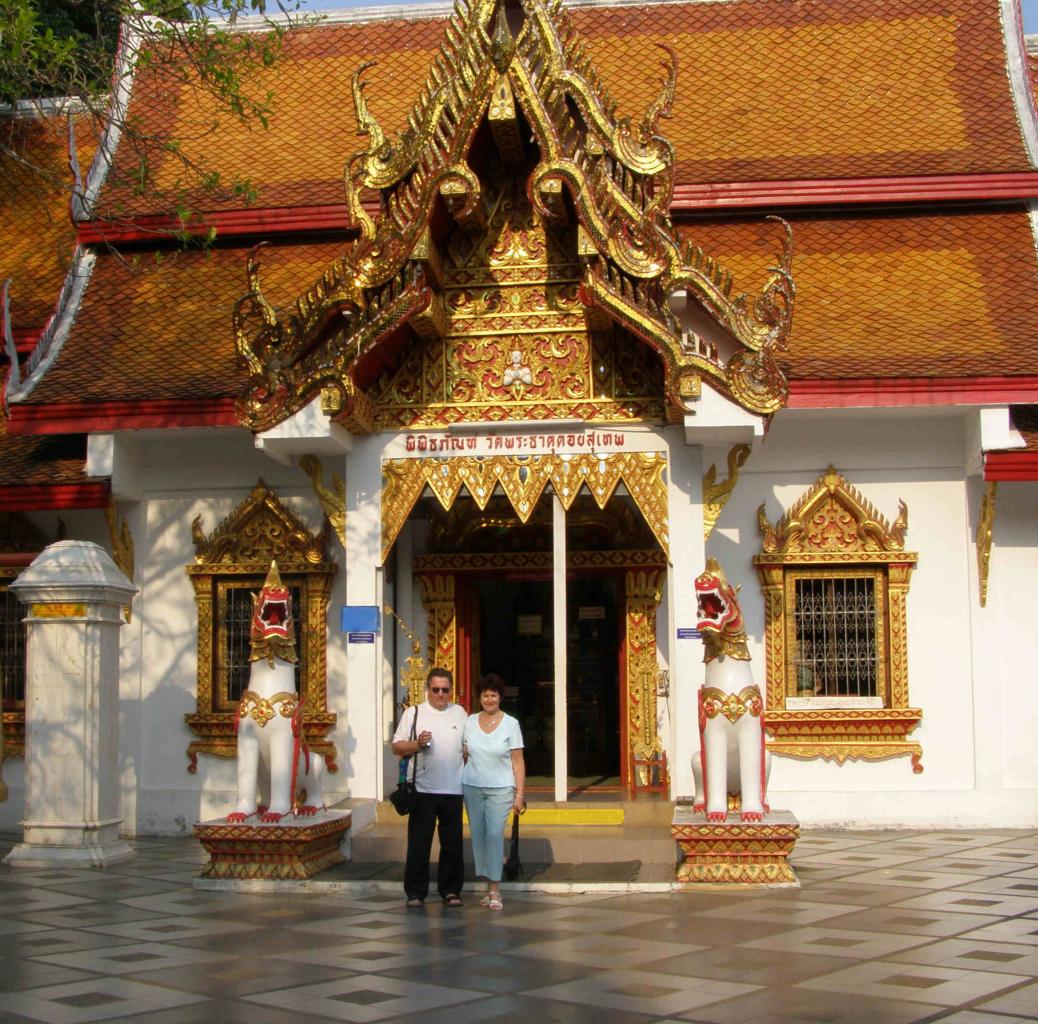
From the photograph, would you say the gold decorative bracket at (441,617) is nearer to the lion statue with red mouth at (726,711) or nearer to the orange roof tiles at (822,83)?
the lion statue with red mouth at (726,711)

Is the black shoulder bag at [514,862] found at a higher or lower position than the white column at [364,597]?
lower

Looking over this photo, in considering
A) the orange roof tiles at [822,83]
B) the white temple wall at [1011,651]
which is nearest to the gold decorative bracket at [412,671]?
the white temple wall at [1011,651]

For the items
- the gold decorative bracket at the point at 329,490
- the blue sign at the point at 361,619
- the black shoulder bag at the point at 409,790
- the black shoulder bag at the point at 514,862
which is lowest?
the black shoulder bag at the point at 514,862

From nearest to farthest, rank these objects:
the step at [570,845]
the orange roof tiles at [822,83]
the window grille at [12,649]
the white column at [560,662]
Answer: the step at [570,845]
the white column at [560,662]
the window grille at [12,649]
the orange roof tiles at [822,83]

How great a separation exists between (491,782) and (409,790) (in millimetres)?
470

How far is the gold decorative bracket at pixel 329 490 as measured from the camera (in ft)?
36.4

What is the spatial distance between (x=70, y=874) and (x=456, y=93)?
580 centimetres

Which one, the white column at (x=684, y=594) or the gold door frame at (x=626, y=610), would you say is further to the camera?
the gold door frame at (x=626, y=610)

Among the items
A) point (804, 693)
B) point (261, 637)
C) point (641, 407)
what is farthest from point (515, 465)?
point (804, 693)

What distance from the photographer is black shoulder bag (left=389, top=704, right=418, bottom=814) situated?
8500 mm

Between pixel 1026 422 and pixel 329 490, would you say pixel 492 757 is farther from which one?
pixel 1026 422

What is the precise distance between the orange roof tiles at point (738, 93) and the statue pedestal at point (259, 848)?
6.24 metres

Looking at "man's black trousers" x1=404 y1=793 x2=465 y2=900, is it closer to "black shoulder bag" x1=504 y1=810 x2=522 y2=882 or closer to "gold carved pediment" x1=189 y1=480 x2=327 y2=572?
"black shoulder bag" x1=504 y1=810 x2=522 y2=882

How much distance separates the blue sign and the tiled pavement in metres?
2.09
